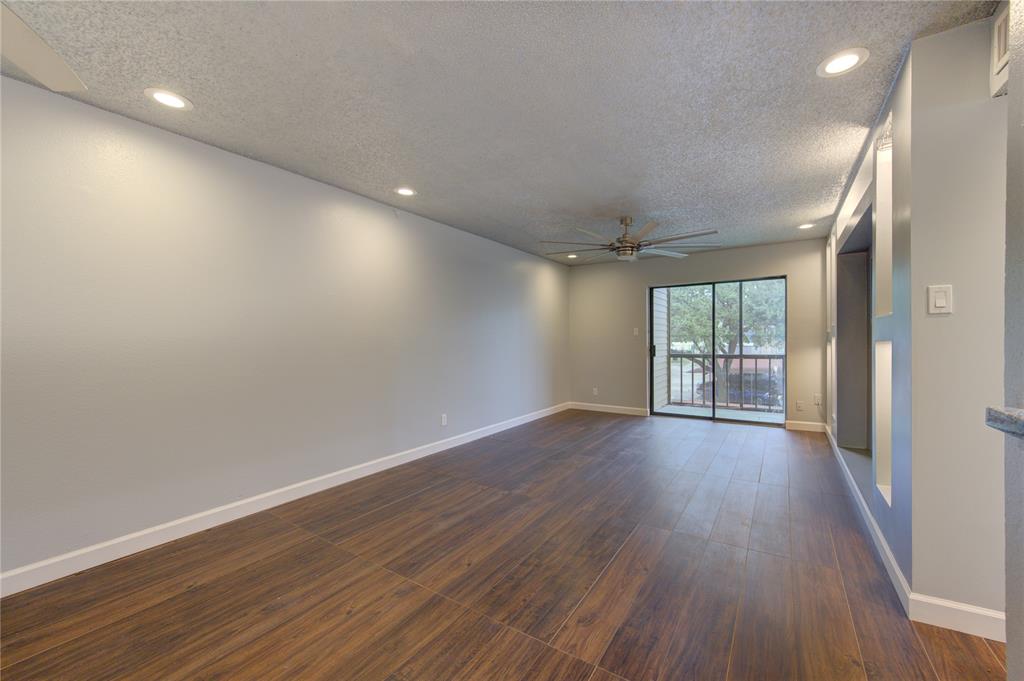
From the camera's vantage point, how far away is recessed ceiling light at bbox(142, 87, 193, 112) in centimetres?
217

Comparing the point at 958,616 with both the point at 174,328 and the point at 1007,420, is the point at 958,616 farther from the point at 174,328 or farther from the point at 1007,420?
the point at 174,328

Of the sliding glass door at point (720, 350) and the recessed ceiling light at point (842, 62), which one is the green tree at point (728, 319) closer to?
the sliding glass door at point (720, 350)

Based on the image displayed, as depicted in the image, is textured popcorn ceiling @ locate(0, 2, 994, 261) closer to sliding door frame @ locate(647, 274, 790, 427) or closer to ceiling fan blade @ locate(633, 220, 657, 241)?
ceiling fan blade @ locate(633, 220, 657, 241)

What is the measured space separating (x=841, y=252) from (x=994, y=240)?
285cm

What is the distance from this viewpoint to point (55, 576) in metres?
2.14

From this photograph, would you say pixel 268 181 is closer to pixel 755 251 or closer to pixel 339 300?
pixel 339 300

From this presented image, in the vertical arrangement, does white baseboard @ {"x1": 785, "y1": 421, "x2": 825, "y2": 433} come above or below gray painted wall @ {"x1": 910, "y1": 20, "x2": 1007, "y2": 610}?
below

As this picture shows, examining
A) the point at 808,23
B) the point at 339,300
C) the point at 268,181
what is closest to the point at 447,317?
the point at 339,300

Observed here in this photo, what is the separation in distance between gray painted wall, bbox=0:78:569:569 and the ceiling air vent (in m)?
3.99

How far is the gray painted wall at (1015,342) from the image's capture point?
712 mm

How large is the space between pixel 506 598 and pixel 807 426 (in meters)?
5.19

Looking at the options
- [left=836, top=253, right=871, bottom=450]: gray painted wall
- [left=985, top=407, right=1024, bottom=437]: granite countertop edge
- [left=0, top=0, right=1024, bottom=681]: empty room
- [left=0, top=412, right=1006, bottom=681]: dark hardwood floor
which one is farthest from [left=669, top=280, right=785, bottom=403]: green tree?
[left=985, top=407, right=1024, bottom=437]: granite countertop edge

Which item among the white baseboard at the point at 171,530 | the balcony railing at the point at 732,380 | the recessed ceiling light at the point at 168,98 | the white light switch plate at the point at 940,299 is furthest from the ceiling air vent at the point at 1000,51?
the balcony railing at the point at 732,380

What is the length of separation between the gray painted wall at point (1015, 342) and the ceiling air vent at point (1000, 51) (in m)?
1.37
